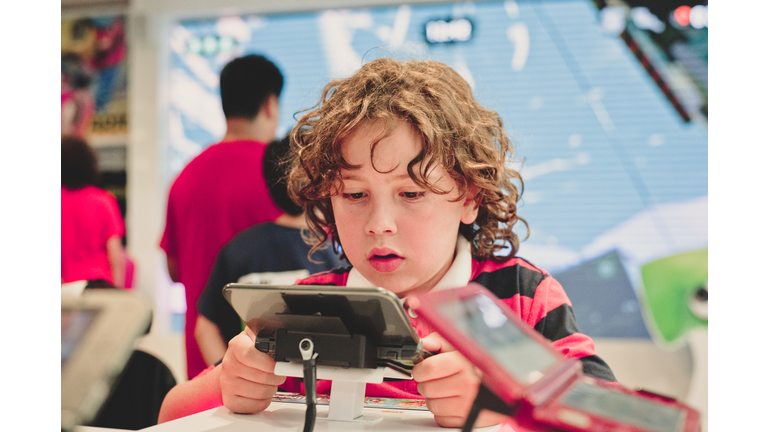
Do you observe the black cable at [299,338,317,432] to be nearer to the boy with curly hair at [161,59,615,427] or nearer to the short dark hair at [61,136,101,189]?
the boy with curly hair at [161,59,615,427]

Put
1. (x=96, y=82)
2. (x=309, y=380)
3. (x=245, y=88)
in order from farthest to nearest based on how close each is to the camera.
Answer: (x=96, y=82)
(x=245, y=88)
(x=309, y=380)

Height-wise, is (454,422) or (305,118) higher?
(305,118)

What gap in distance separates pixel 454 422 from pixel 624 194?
7.26ft

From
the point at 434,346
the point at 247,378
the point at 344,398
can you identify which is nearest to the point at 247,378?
the point at 247,378

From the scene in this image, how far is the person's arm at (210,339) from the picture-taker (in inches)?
71.1

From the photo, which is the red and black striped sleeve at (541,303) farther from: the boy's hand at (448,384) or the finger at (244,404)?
the finger at (244,404)

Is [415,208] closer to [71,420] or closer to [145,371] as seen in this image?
[71,420]

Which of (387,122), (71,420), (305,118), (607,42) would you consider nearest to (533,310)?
(387,122)

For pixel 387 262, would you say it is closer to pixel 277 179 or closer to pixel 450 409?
pixel 450 409

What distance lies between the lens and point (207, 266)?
201 cm

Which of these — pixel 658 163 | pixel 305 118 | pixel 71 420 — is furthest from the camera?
pixel 658 163

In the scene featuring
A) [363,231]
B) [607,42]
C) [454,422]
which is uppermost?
[607,42]

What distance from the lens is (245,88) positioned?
6.82ft

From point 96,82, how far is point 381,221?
2.84 metres
